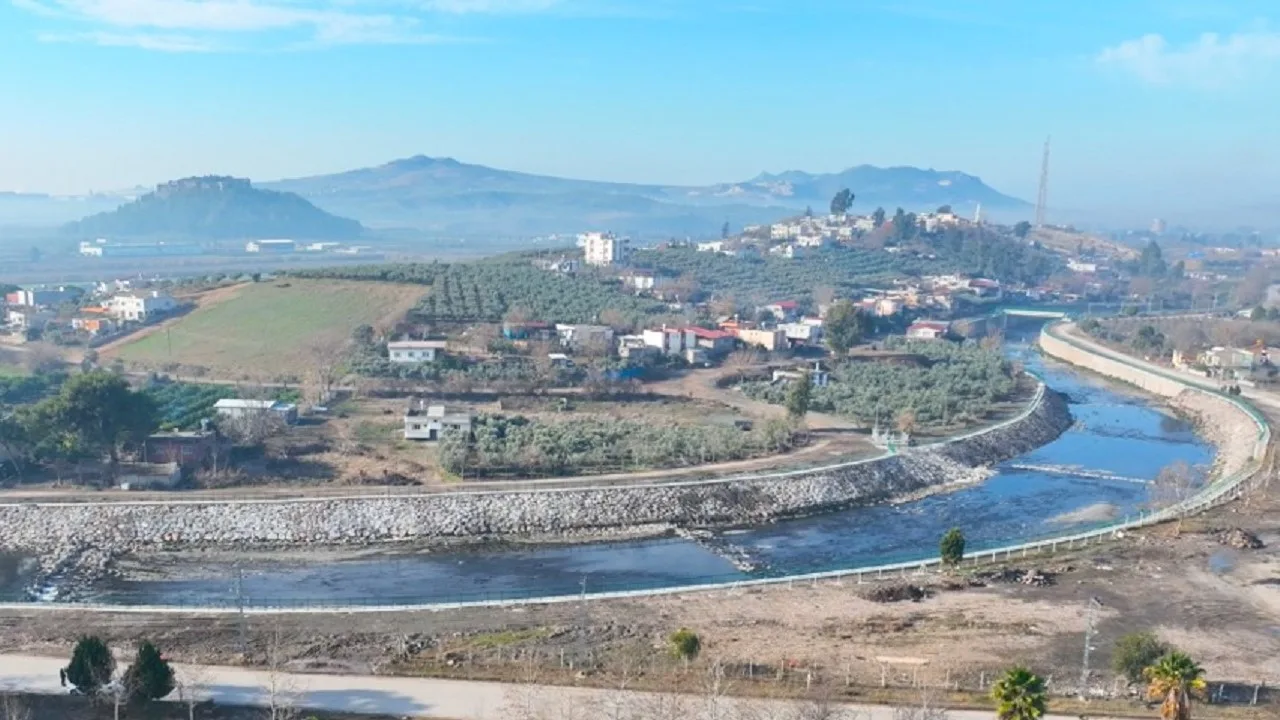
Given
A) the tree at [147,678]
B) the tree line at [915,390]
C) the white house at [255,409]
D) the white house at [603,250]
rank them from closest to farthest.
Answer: the tree at [147,678] → the white house at [255,409] → the tree line at [915,390] → the white house at [603,250]

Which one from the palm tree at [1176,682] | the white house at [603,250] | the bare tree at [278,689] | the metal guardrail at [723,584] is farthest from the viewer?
the white house at [603,250]

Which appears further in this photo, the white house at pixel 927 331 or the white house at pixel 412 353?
the white house at pixel 927 331

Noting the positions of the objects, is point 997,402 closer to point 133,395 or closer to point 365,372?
point 365,372

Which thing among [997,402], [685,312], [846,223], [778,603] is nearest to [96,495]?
[778,603]

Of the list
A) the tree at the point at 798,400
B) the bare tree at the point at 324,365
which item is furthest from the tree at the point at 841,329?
the bare tree at the point at 324,365

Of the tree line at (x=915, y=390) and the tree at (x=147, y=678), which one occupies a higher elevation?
the tree line at (x=915, y=390)

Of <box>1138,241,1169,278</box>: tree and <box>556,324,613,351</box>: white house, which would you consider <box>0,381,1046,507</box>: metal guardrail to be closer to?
<box>556,324,613,351</box>: white house

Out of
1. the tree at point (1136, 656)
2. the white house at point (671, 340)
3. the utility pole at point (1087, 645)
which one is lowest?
the utility pole at point (1087, 645)

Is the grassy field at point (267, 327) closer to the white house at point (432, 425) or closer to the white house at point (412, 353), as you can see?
the white house at point (412, 353)

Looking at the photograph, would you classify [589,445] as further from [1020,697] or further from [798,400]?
[1020,697]
